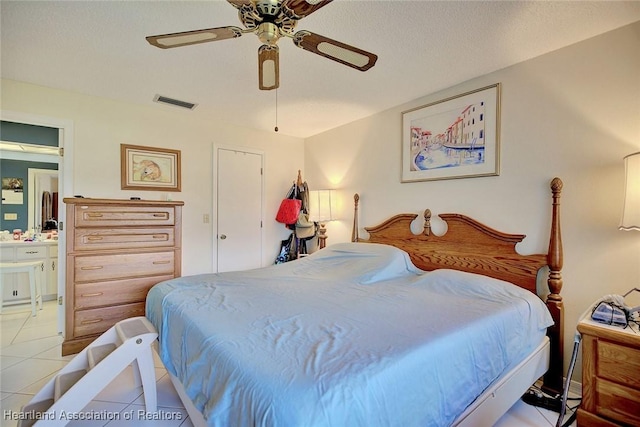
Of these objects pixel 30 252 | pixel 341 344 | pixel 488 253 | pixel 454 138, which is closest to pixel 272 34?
pixel 341 344

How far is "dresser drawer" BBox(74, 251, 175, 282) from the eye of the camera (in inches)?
101

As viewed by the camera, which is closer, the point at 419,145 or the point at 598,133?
the point at 598,133

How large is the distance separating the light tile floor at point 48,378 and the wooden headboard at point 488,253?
1.72 ft

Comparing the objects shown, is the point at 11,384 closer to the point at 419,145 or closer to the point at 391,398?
the point at 391,398

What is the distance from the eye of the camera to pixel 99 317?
2648mm

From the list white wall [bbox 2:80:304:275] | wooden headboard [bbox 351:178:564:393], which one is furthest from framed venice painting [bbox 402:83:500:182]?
white wall [bbox 2:80:304:275]

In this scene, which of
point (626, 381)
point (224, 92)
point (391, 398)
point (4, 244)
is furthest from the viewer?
point (4, 244)

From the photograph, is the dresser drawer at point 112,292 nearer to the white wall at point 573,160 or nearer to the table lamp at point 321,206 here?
the table lamp at point 321,206

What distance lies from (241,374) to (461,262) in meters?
2.09

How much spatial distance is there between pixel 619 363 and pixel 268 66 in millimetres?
2341

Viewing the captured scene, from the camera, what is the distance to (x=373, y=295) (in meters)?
1.98

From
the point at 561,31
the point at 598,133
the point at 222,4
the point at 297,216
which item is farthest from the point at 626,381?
the point at 297,216

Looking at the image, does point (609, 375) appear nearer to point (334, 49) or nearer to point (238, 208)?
point (334, 49)

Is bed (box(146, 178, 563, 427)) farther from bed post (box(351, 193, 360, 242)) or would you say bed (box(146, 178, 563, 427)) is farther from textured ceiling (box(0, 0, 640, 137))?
textured ceiling (box(0, 0, 640, 137))
